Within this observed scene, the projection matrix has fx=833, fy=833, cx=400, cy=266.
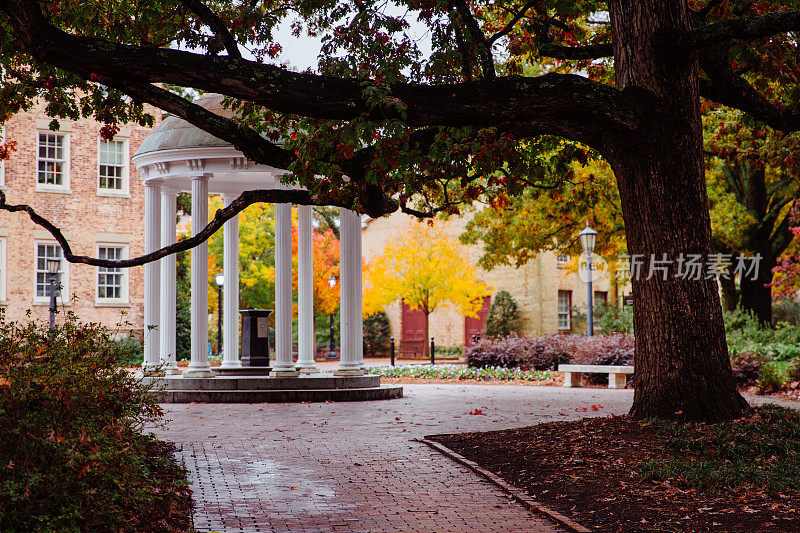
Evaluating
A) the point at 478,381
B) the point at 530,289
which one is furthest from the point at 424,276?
the point at 478,381

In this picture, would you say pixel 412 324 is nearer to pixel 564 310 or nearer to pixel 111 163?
pixel 564 310

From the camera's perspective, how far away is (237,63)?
791cm

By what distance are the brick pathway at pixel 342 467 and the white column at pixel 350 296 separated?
1.81 m

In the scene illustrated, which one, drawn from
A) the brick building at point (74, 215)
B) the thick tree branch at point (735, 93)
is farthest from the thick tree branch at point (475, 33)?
the brick building at point (74, 215)

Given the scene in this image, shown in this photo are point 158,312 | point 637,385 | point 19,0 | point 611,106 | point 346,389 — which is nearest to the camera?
point 19,0

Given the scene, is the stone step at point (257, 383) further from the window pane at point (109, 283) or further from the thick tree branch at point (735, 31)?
the window pane at point (109, 283)

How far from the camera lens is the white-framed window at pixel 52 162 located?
31.1 m

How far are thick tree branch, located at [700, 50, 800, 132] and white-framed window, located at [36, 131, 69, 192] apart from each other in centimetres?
2606

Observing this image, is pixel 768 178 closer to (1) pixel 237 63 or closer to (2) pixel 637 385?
(2) pixel 637 385

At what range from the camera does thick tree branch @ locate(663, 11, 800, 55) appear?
27.7ft

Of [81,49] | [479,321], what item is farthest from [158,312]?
[479,321]

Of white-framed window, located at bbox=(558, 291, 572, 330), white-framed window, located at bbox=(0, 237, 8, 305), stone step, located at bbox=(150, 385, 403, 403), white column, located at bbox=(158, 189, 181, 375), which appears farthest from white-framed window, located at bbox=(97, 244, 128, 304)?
white-framed window, located at bbox=(558, 291, 572, 330)

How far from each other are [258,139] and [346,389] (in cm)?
883

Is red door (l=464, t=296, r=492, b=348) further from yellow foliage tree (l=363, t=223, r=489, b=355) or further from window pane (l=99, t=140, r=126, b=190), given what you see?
window pane (l=99, t=140, r=126, b=190)
